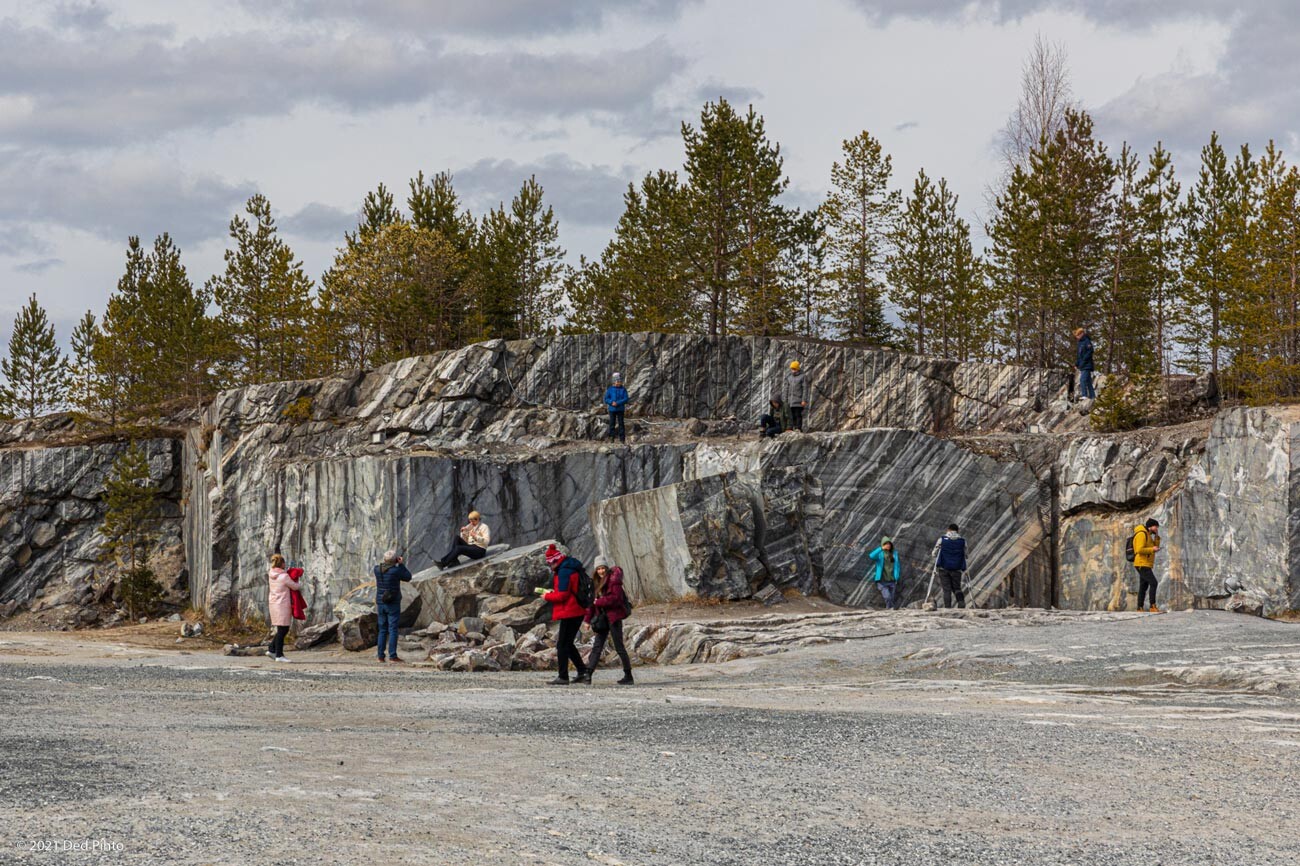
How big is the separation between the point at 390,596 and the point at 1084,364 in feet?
83.7

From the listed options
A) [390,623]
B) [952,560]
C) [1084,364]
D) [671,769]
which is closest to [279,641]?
[390,623]

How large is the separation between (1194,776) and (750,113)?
44.6m

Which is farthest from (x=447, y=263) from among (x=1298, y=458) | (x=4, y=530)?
(x=1298, y=458)

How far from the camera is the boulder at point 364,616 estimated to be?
24734 mm

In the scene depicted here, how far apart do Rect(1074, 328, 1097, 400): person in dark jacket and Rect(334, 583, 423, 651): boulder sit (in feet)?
74.2

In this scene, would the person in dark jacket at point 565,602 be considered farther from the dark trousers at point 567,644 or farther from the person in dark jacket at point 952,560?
the person in dark jacket at point 952,560

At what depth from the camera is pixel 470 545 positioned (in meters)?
27.3

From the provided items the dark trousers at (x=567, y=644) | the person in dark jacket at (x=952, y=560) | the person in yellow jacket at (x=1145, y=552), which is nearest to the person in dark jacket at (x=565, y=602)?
the dark trousers at (x=567, y=644)

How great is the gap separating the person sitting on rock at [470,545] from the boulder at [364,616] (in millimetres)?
1164

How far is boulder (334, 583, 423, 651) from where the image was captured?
24734 millimetres

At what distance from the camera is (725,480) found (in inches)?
1143

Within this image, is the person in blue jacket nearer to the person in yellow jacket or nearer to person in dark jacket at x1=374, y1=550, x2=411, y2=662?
person in dark jacket at x1=374, y1=550, x2=411, y2=662

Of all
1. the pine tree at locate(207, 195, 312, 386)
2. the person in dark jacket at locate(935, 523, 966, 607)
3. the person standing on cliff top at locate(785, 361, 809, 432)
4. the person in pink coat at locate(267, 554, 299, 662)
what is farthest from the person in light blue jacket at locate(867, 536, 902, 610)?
the pine tree at locate(207, 195, 312, 386)

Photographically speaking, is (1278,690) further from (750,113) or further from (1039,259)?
(750,113)
